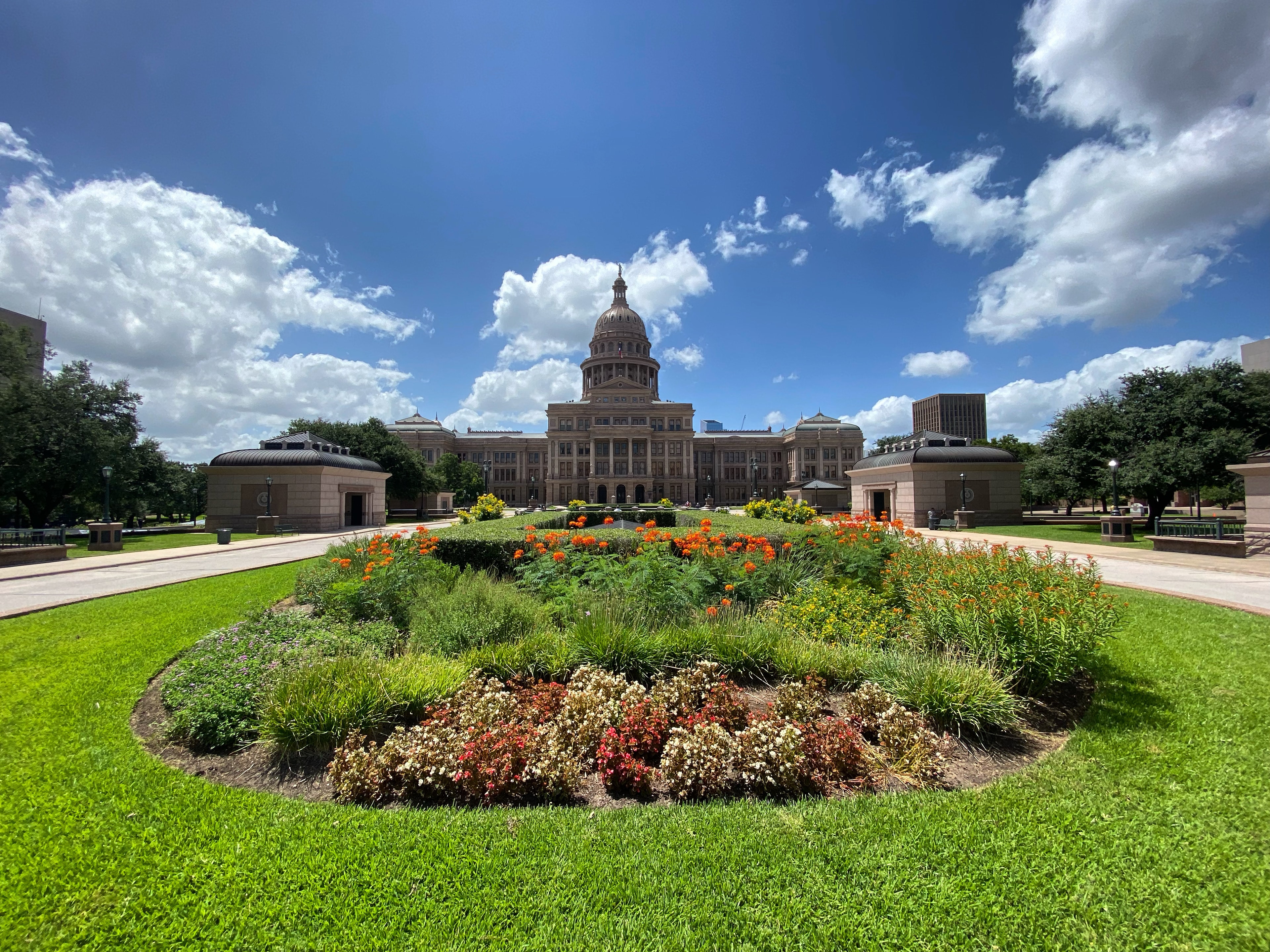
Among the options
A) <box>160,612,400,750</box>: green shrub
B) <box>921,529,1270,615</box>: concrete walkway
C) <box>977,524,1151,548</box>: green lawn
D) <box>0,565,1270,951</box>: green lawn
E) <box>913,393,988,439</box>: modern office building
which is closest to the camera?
<box>0,565,1270,951</box>: green lawn

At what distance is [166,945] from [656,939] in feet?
7.77

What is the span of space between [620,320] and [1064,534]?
262 ft

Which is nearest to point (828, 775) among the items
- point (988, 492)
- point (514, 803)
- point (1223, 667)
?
point (514, 803)

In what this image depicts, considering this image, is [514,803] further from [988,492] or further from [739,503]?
[739,503]

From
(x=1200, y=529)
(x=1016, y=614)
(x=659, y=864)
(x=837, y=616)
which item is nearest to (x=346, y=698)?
(x=659, y=864)

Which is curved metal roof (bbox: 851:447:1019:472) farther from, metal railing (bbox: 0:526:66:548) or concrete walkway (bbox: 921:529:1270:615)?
metal railing (bbox: 0:526:66:548)

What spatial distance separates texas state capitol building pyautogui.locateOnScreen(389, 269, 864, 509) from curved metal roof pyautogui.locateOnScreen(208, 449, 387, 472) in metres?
47.1

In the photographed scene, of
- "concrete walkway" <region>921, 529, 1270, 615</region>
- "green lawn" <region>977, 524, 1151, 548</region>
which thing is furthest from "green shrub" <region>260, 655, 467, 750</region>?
"green lawn" <region>977, 524, 1151, 548</region>

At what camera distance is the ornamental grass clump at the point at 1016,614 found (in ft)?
17.1

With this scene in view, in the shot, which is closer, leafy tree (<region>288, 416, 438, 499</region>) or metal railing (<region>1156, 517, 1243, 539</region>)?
metal railing (<region>1156, 517, 1243, 539</region>)

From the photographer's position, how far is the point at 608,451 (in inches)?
3290

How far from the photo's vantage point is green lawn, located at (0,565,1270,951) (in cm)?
255

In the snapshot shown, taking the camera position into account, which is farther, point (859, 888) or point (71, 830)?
point (71, 830)

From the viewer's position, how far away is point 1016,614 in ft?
17.8
